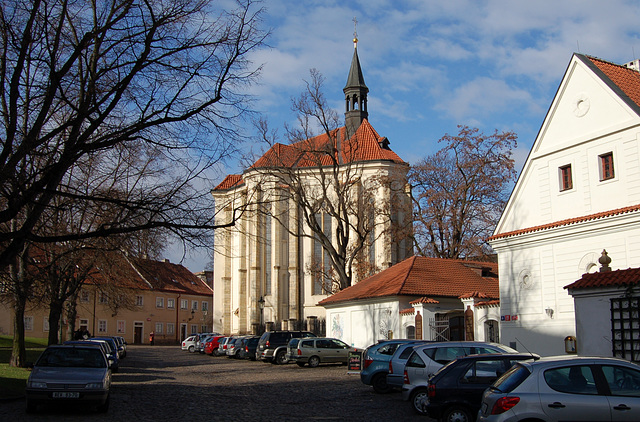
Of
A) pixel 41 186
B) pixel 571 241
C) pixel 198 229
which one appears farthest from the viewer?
pixel 571 241

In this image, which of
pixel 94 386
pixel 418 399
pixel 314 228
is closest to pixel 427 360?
pixel 418 399

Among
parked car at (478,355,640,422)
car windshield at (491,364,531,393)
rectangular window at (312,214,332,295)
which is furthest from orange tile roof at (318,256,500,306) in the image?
parked car at (478,355,640,422)

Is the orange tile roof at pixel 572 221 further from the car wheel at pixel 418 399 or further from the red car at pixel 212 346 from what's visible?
the red car at pixel 212 346

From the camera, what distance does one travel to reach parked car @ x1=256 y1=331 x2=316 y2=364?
121 feet

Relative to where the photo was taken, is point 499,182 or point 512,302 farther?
point 499,182

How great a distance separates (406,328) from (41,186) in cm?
2144

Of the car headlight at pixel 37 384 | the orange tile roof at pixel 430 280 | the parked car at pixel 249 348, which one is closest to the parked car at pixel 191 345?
the parked car at pixel 249 348

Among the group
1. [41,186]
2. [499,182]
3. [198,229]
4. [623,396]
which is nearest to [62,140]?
[41,186]

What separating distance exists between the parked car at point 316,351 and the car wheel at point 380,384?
12.8 m

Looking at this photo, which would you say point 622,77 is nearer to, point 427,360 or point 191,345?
point 427,360

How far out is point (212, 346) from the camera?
48438mm

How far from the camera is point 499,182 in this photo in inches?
1700

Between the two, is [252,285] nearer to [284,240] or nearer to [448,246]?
[284,240]

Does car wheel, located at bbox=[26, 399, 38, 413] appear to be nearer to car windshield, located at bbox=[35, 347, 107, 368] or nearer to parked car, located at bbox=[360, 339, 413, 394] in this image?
car windshield, located at bbox=[35, 347, 107, 368]
